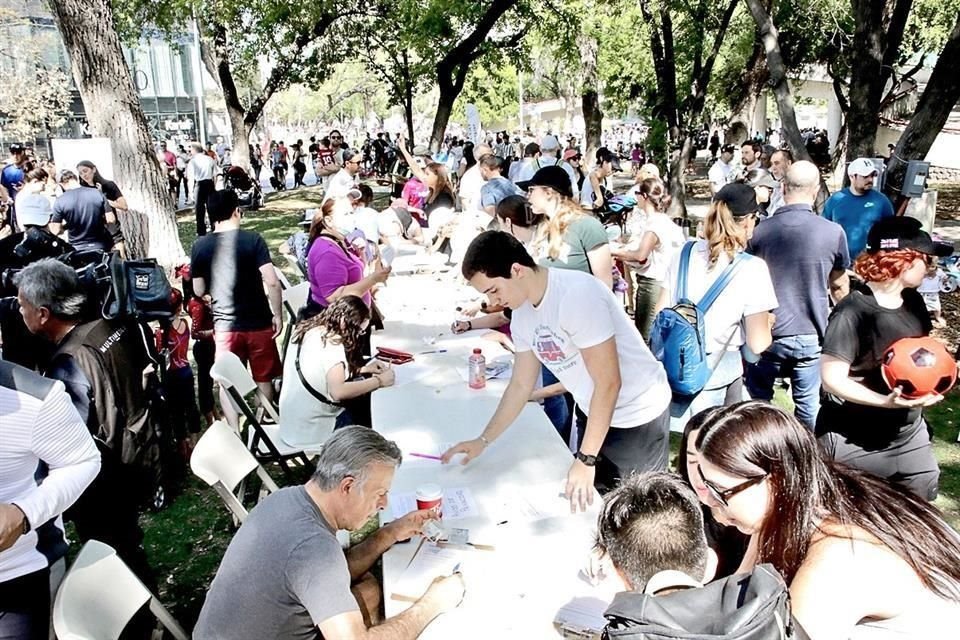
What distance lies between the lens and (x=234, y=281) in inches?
172

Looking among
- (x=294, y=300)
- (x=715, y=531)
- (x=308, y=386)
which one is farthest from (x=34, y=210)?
(x=715, y=531)

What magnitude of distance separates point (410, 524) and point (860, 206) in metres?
4.62

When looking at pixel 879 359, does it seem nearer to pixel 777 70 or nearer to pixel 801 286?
pixel 801 286

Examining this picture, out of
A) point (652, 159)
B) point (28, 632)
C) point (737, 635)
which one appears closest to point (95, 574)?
point (28, 632)

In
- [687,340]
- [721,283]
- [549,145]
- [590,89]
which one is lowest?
[687,340]

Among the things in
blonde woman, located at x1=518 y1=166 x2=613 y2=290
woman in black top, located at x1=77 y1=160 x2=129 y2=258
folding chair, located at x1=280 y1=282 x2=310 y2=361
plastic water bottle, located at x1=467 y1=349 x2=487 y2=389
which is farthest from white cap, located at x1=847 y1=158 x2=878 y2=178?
woman in black top, located at x1=77 y1=160 x2=129 y2=258

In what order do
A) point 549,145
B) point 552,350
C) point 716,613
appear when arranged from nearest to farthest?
Result: point 716,613
point 552,350
point 549,145

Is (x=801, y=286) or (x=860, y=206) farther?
(x=860, y=206)

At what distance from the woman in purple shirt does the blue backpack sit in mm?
1937

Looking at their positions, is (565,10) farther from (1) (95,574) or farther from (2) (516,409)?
(1) (95,574)

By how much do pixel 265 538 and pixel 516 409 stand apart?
121 cm

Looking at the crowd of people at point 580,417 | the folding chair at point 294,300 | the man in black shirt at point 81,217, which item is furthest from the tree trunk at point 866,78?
the man in black shirt at point 81,217

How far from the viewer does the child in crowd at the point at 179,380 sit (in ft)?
14.1

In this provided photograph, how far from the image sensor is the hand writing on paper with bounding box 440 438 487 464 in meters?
2.86
